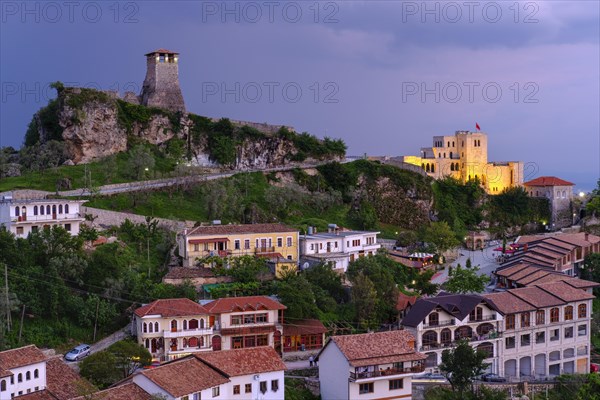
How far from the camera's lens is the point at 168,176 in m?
62.8

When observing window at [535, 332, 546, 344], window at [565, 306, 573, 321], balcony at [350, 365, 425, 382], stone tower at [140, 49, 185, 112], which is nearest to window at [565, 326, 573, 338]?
window at [565, 306, 573, 321]

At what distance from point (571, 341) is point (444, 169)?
3584cm

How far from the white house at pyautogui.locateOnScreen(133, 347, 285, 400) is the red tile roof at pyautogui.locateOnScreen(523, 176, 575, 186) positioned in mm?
52827

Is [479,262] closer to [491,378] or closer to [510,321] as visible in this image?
[510,321]

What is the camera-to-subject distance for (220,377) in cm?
3412

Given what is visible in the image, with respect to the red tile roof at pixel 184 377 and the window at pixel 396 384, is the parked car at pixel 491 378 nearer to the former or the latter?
the window at pixel 396 384

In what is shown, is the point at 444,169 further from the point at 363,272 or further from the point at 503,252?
the point at 363,272

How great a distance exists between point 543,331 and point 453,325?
6.70 metres

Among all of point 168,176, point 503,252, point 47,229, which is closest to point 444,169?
point 503,252

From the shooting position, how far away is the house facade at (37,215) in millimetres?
46719

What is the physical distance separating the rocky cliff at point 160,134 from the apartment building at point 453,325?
100ft

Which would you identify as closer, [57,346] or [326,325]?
[57,346]

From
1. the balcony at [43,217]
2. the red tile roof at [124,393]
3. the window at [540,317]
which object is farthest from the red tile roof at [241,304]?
the window at [540,317]

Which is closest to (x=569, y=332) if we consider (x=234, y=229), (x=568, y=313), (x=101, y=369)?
(x=568, y=313)
